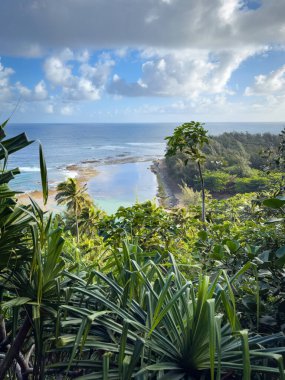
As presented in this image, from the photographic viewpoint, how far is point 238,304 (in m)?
1.32

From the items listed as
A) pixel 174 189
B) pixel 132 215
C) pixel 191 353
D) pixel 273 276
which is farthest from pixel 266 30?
pixel 174 189

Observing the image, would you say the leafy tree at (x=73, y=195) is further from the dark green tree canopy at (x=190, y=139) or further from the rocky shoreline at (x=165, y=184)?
the dark green tree canopy at (x=190, y=139)

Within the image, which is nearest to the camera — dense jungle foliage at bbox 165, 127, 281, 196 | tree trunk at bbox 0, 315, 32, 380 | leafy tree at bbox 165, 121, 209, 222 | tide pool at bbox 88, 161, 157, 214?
tree trunk at bbox 0, 315, 32, 380

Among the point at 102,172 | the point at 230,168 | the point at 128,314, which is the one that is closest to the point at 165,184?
the point at 230,168

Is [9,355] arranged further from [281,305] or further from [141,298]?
[281,305]

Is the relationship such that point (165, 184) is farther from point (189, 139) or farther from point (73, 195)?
point (189, 139)

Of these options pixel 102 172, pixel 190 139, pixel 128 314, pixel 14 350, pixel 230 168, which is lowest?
pixel 102 172

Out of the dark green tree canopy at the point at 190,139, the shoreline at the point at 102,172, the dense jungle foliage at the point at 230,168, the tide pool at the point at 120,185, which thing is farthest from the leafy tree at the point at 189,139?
the shoreline at the point at 102,172

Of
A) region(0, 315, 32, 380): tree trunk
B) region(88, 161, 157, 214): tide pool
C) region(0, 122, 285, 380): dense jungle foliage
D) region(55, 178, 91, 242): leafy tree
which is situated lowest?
region(88, 161, 157, 214): tide pool

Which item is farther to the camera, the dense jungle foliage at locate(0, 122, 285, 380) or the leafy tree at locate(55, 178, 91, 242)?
the leafy tree at locate(55, 178, 91, 242)

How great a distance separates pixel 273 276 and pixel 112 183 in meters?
35.7

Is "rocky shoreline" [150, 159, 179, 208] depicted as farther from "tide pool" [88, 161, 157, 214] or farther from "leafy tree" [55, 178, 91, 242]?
"leafy tree" [55, 178, 91, 242]

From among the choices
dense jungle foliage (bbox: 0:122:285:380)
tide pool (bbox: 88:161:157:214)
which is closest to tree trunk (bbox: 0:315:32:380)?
dense jungle foliage (bbox: 0:122:285:380)

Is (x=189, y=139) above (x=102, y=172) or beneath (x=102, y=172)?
above
